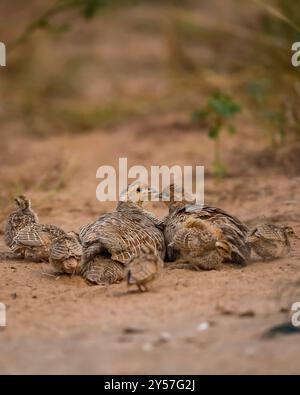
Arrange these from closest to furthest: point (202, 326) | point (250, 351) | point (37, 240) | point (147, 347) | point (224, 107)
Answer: point (250, 351)
point (147, 347)
point (202, 326)
point (37, 240)
point (224, 107)

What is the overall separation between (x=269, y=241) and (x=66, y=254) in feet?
4.27

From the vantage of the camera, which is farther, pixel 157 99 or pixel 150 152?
pixel 157 99

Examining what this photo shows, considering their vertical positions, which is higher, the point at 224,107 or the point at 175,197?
the point at 224,107

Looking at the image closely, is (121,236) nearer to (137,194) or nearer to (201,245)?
(201,245)

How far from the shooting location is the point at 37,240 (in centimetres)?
607

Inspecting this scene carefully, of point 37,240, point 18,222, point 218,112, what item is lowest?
point 37,240

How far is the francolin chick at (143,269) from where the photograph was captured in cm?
511

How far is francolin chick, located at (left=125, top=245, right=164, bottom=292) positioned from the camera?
5105mm

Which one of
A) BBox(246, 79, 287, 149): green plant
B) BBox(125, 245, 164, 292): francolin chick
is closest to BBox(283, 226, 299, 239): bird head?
BBox(125, 245, 164, 292): francolin chick

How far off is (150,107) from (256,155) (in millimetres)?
2859

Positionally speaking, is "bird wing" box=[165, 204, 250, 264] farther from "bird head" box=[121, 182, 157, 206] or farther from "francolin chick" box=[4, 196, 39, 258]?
"francolin chick" box=[4, 196, 39, 258]

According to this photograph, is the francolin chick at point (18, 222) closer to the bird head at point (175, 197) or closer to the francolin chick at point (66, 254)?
the francolin chick at point (66, 254)

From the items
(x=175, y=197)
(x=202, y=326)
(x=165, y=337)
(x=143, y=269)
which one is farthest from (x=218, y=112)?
(x=165, y=337)

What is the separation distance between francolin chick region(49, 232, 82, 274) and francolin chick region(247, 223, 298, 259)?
1.11m
